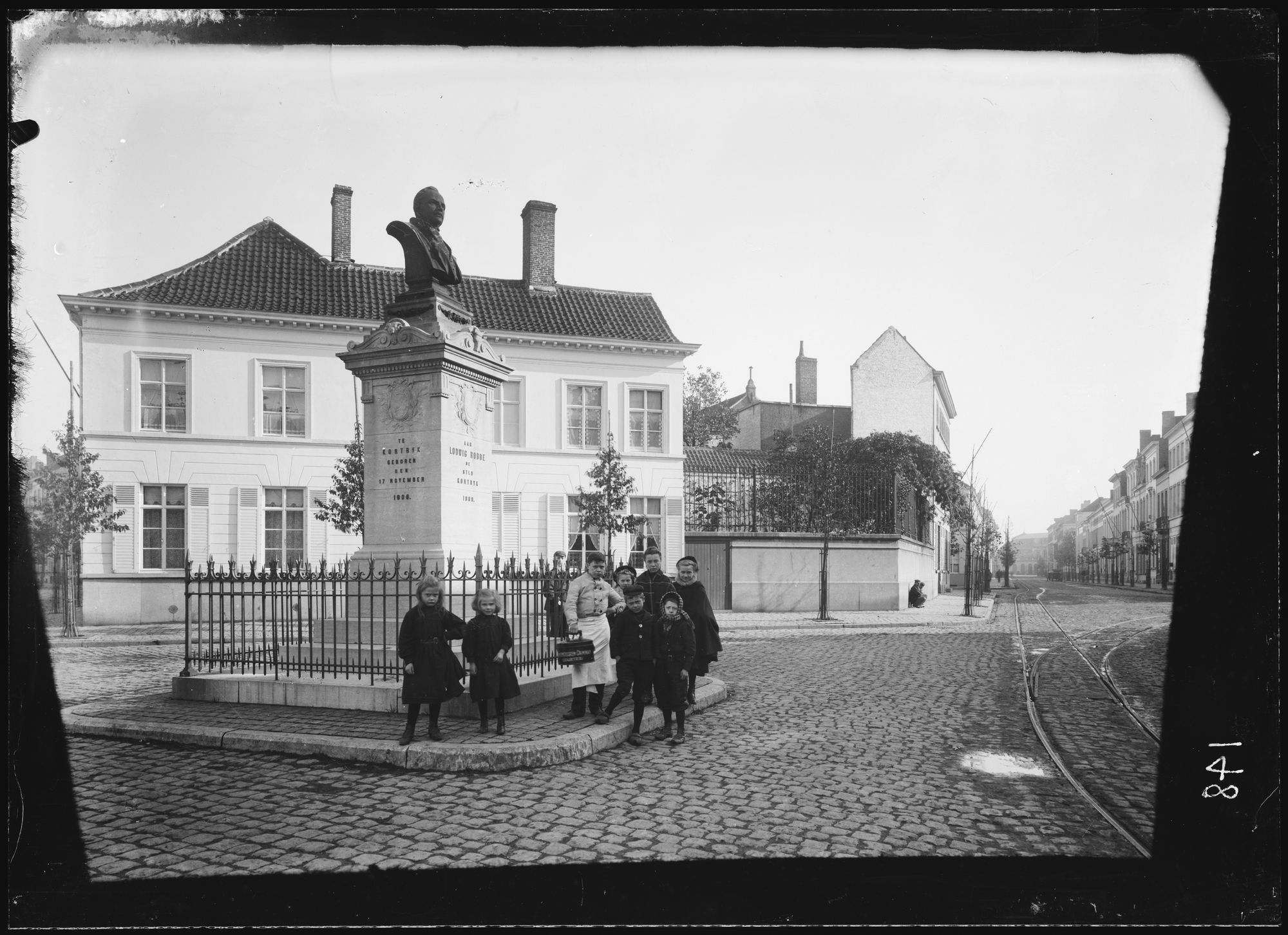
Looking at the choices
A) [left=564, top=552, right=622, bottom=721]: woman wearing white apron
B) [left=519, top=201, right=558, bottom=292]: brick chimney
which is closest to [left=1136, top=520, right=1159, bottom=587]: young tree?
[left=519, top=201, right=558, bottom=292]: brick chimney

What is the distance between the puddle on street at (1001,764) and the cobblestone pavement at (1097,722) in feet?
0.96

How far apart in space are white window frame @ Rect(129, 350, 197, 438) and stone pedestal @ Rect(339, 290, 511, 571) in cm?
1632

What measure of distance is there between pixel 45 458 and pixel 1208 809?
73.3 feet

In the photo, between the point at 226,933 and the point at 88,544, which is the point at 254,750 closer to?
the point at 226,933

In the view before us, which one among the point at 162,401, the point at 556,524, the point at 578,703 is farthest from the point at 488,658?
the point at 162,401

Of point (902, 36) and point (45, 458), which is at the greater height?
point (902, 36)

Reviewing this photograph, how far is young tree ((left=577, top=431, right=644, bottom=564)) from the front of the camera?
2508 cm

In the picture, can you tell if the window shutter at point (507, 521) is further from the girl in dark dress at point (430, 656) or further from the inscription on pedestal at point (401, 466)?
the girl in dark dress at point (430, 656)

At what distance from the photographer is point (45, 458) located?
19.7m

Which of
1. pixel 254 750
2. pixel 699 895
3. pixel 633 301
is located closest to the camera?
pixel 699 895

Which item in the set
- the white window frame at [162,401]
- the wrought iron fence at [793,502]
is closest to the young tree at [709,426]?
the wrought iron fence at [793,502]

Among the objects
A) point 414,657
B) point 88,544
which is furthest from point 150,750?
point 88,544

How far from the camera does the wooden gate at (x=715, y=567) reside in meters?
26.0

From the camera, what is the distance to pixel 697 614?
8766 millimetres
